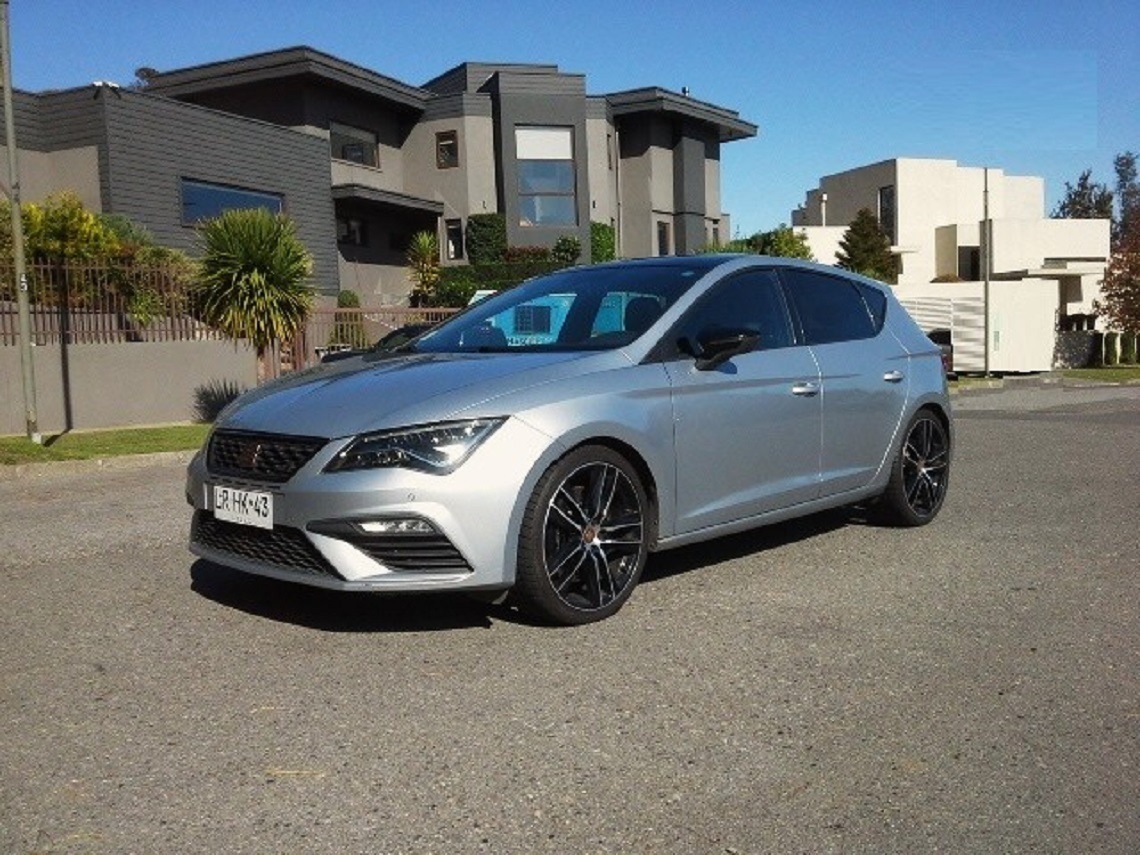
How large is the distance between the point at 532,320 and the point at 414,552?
1945 mm

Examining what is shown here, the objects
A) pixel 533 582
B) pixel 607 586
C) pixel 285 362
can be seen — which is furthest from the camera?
pixel 285 362

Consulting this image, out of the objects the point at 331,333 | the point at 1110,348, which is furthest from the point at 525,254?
the point at 1110,348

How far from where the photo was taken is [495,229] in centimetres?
3209

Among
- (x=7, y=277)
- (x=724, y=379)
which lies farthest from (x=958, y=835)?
(x=7, y=277)

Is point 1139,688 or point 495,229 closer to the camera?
point 1139,688

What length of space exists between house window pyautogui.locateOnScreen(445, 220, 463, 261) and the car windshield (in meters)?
27.2

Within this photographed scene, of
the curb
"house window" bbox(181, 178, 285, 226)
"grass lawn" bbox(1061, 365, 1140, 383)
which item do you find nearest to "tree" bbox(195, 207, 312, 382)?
the curb

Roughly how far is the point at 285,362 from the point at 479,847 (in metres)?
15.0

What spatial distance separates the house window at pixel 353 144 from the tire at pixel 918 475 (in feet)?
82.7

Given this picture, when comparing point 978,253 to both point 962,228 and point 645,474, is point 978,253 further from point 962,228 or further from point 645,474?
point 645,474

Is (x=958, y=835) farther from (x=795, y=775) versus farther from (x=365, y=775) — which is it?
(x=365, y=775)

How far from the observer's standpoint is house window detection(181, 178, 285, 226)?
77.2ft

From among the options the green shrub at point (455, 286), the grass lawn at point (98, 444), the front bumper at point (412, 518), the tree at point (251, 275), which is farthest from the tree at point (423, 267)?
the front bumper at point (412, 518)

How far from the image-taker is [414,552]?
13.8 feet
